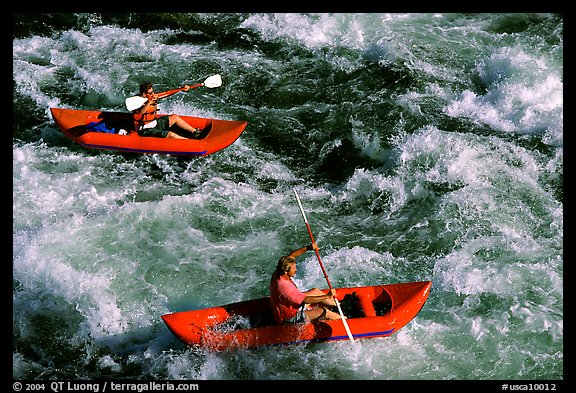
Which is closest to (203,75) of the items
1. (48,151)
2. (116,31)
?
(116,31)

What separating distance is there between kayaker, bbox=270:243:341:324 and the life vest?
3.39 meters

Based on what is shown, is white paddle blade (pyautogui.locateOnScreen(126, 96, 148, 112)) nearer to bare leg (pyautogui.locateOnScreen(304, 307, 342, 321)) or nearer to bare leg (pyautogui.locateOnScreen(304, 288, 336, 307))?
bare leg (pyautogui.locateOnScreen(304, 288, 336, 307))

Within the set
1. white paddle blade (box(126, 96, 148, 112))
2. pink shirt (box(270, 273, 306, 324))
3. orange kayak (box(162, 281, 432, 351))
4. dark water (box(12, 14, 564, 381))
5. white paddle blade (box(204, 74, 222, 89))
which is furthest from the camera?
white paddle blade (box(204, 74, 222, 89))

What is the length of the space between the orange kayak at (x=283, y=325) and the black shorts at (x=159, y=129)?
3057mm

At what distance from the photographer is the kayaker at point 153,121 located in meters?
9.40

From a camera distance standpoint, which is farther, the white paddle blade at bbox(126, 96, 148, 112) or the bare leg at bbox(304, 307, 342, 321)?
the white paddle blade at bbox(126, 96, 148, 112)

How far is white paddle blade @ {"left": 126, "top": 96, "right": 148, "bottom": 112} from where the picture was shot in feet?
30.1

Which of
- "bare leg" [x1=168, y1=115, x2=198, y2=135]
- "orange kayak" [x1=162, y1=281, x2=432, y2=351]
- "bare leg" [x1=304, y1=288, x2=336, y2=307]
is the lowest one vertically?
"orange kayak" [x1=162, y1=281, x2=432, y2=351]

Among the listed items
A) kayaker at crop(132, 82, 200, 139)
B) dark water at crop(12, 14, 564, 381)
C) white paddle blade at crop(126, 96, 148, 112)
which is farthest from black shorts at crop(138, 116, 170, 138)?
dark water at crop(12, 14, 564, 381)

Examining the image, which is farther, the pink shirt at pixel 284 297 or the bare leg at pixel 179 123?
the bare leg at pixel 179 123

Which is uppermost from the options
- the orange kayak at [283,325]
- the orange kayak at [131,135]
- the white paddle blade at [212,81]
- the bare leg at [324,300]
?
the white paddle blade at [212,81]

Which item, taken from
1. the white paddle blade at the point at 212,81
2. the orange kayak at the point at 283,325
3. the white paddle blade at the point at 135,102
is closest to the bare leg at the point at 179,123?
the white paddle blade at the point at 135,102

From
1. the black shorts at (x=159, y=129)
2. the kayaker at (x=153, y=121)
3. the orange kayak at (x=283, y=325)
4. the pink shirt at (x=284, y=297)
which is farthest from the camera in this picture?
the black shorts at (x=159, y=129)

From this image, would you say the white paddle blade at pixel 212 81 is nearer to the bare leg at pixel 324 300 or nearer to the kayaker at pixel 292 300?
the kayaker at pixel 292 300
